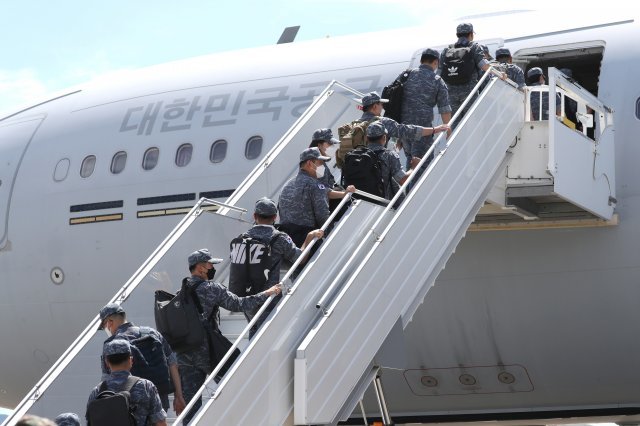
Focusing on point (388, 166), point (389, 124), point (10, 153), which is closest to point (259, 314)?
point (388, 166)

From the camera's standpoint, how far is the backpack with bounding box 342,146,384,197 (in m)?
9.82

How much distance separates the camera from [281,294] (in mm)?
8695

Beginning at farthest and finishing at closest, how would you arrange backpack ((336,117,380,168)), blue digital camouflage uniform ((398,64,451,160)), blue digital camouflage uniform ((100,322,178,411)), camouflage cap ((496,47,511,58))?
camouflage cap ((496,47,511,58)), blue digital camouflage uniform ((398,64,451,160)), backpack ((336,117,380,168)), blue digital camouflage uniform ((100,322,178,411))

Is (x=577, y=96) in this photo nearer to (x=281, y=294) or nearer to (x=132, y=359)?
(x=281, y=294)

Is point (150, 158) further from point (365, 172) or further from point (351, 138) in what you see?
point (365, 172)

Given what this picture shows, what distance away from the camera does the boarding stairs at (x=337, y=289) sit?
8.45 m

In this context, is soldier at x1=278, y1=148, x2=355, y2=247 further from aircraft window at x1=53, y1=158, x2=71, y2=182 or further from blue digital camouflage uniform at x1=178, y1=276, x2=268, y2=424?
aircraft window at x1=53, y1=158, x2=71, y2=182

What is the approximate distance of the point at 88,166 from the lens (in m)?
15.4

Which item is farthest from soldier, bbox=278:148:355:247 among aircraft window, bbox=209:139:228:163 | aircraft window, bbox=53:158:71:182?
aircraft window, bbox=53:158:71:182

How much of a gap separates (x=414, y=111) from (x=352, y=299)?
3.02m

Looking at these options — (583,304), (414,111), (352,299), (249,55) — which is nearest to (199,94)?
(249,55)

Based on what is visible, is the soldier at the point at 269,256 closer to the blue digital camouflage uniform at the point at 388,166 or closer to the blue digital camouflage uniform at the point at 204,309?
the blue digital camouflage uniform at the point at 204,309

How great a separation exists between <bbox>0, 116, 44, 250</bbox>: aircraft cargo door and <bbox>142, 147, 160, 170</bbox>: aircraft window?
2.42 metres

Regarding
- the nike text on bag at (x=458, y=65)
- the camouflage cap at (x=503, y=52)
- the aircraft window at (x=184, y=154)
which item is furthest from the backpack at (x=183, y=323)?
the aircraft window at (x=184, y=154)
